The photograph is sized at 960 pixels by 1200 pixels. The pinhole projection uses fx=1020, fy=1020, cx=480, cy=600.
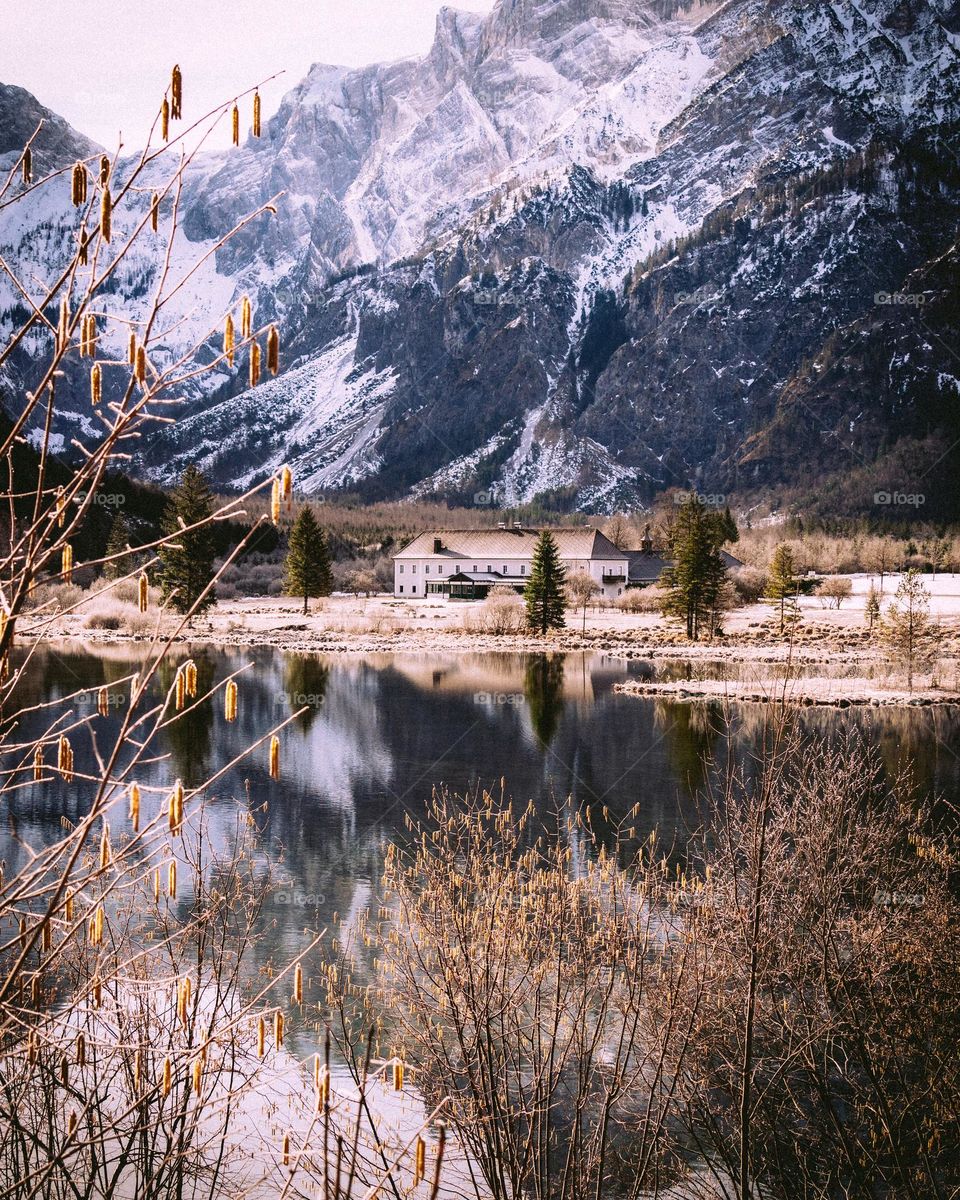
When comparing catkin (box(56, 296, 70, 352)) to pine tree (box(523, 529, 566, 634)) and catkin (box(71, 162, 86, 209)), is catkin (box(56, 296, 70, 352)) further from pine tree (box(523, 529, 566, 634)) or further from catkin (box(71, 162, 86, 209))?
pine tree (box(523, 529, 566, 634))

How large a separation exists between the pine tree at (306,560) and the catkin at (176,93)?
62.8m

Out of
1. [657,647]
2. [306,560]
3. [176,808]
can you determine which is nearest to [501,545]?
[306,560]

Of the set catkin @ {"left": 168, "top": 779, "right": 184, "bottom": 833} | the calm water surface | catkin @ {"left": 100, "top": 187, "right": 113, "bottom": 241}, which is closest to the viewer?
catkin @ {"left": 100, "top": 187, "right": 113, "bottom": 241}

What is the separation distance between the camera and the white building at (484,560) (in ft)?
292

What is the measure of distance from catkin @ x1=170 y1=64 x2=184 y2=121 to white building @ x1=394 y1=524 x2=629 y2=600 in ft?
279

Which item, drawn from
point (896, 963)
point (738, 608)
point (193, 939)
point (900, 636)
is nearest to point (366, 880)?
point (193, 939)

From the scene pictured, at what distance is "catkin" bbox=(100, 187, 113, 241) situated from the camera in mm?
2266

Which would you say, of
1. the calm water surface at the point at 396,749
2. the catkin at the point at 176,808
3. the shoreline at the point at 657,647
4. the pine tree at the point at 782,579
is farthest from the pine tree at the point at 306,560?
the catkin at the point at 176,808

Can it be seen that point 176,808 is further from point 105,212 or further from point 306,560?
point 306,560

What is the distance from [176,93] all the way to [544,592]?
5349cm

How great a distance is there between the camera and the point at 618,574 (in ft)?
300

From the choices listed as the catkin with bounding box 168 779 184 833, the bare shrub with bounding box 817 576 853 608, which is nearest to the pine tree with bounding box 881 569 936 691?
the bare shrub with bounding box 817 576 853 608

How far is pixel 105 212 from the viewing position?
7.40ft

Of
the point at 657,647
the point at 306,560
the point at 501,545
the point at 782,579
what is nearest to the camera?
the point at 657,647
